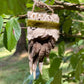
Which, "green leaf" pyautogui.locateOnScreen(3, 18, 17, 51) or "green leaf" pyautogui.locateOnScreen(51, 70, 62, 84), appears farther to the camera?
"green leaf" pyautogui.locateOnScreen(51, 70, 62, 84)

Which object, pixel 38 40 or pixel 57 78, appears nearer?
pixel 38 40

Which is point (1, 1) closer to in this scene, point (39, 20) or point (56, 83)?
point (39, 20)

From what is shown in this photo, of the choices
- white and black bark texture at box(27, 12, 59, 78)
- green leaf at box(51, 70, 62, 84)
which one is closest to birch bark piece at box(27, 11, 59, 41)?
white and black bark texture at box(27, 12, 59, 78)

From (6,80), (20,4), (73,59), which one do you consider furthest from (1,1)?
(6,80)

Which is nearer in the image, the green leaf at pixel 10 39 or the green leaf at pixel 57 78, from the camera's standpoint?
the green leaf at pixel 10 39

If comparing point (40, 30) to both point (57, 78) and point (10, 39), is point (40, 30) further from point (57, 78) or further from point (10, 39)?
point (57, 78)

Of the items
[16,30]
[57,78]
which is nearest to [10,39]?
[16,30]

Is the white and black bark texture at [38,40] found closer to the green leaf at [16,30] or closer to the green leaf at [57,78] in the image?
the green leaf at [16,30]

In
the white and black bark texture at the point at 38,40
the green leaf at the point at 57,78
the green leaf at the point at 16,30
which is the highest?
the green leaf at the point at 16,30

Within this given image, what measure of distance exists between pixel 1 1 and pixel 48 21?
22 centimetres

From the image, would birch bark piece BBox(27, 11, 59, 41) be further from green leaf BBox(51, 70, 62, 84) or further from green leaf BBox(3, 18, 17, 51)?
green leaf BBox(51, 70, 62, 84)

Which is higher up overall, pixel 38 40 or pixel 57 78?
pixel 38 40

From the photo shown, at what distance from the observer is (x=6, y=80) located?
174cm

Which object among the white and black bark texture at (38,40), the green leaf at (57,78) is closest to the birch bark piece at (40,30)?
the white and black bark texture at (38,40)
